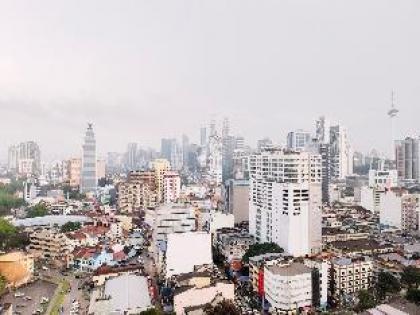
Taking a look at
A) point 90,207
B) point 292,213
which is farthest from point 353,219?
point 90,207

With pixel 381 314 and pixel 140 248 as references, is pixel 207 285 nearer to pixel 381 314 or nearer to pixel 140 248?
pixel 381 314

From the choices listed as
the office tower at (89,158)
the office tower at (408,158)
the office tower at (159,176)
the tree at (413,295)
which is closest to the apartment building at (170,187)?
the office tower at (159,176)

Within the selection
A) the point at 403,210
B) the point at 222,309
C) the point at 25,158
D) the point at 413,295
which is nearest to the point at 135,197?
the point at 403,210

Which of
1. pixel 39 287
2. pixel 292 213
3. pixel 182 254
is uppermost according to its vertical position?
pixel 292 213

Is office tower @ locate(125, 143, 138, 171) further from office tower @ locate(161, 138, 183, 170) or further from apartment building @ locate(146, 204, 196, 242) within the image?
apartment building @ locate(146, 204, 196, 242)

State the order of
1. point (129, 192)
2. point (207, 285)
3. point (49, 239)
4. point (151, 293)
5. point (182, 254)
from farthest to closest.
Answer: point (129, 192) → point (49, 239) → point (182, 254) → point (151, 293) → point (207, 285)

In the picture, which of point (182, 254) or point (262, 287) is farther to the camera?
point (182, 254)

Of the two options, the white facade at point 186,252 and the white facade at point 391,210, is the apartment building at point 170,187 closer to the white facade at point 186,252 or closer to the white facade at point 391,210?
the white facade at point 391,210
